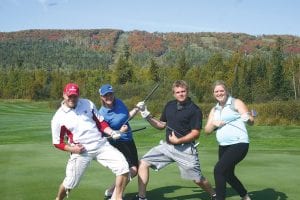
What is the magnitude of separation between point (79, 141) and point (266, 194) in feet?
10.4

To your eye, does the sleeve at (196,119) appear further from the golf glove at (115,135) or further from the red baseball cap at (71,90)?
the red baseball cap at (71,90)

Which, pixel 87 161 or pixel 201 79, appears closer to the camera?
pixel 87 161

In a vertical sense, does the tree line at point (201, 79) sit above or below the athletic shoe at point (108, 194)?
below

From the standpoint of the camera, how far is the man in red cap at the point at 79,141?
22.9 feet

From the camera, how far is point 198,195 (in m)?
8.06

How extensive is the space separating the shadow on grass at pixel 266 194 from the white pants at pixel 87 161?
2.04 meters

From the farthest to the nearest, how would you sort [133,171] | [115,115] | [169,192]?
[169,192] → [133,171] → [115,115]

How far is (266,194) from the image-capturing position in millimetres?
8117

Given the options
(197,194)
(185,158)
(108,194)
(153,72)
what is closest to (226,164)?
(185,158)

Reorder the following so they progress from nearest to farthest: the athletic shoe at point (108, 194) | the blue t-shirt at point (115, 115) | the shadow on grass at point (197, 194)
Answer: the blue t-shirt at point (115, 115) < the athletic shoe at point (108, 194) < the shadow on grass at point (197, 194)

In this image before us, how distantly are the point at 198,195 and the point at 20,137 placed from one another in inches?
672

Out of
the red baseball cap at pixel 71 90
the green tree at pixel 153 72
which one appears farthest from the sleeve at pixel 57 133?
the green tree at pixel 153 72

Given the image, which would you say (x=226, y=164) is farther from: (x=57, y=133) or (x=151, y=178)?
(x=151, y=178)

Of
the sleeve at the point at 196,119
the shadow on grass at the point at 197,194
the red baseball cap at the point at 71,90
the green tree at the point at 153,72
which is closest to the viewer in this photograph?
the red baseball cap at the point at 71,90
